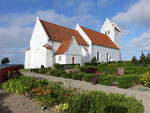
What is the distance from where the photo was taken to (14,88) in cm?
766

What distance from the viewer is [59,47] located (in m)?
27.6

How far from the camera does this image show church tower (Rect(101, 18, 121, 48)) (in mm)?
41234

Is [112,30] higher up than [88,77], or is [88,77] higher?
[112,30]

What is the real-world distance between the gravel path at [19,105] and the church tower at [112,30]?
37.3 metres

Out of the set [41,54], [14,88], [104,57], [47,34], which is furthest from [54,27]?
[14,88]

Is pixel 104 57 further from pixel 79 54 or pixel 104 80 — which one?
pixel 104 80

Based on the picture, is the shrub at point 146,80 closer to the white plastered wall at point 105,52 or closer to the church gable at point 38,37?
the church gable at point 38,37

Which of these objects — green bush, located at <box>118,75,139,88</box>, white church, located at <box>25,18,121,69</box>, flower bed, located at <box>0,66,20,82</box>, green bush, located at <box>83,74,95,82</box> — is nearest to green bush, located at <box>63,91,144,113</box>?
flower bed, located at <box>0,66,20,82</box>

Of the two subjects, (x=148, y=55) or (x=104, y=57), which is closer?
(x=148, y=55)

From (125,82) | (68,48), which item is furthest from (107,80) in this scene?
(68,48)

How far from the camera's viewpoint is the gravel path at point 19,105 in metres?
5.11

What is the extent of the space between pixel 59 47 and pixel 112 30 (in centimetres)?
1894

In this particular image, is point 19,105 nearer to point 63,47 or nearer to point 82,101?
point 82,101

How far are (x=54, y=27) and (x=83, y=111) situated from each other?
85.0ft
